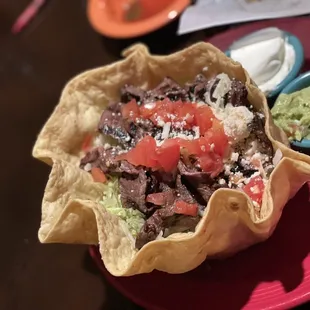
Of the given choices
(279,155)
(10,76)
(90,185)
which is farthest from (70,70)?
(279,155)

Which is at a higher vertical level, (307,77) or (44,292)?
(307,77)

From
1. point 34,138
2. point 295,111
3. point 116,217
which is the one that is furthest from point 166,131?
point 34,138

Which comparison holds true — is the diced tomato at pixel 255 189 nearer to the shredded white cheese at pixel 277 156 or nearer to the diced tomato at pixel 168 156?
the shredded white cheese at pixel 277 156

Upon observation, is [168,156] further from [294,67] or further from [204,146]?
[294,67]

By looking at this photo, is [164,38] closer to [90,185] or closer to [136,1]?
[136,1]

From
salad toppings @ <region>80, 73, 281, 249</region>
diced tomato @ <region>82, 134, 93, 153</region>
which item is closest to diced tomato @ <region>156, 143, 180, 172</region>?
salad toppings @ <region>80, 73, 281, 249</region>

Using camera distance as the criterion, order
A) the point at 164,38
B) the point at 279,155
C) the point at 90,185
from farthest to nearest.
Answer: the point at 164,38, the point at 90,185, the point at 279,155
